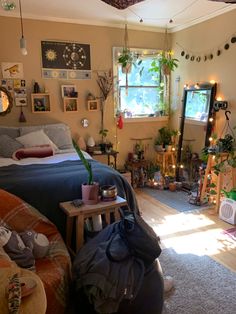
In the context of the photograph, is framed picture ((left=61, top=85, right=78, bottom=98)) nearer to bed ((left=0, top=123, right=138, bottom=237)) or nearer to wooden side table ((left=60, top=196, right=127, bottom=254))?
bed ((left=0, top=123, right=138, bottom=237))

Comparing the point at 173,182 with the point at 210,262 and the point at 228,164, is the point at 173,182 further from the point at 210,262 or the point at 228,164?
the point at 210,262

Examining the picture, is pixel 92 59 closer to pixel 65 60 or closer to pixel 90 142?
pixel 65 60

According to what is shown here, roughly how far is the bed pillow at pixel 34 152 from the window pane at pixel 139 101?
1646mm

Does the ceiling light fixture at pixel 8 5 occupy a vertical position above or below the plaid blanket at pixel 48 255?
above

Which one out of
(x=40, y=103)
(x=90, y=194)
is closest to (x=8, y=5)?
(x=40, y=103)

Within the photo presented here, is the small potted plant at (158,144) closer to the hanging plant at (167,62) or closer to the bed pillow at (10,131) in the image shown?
the hanging plant at (167,62)

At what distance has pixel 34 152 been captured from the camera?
10.0ft

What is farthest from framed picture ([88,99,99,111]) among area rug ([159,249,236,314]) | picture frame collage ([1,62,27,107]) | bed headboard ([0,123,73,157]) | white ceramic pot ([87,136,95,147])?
area rug ([159,249,236,314])

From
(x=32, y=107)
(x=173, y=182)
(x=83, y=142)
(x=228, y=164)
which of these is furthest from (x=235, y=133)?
(x=32, y=107)

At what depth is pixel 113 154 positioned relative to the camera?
402cm

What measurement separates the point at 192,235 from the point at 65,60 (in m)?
2.82

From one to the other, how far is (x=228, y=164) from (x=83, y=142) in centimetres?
201

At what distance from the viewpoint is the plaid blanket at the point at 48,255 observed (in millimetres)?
1362

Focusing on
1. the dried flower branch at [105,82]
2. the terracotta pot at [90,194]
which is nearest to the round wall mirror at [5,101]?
the dried flower branch at [105,82]
